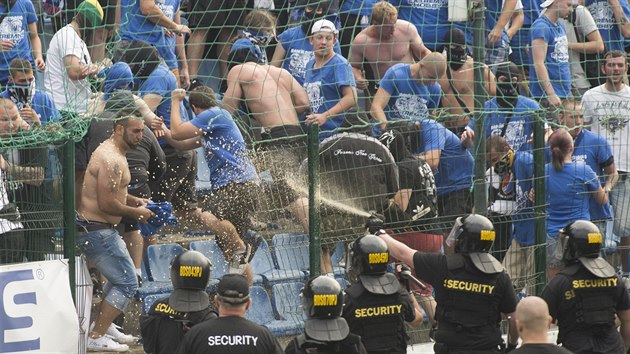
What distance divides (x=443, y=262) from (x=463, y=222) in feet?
0.99

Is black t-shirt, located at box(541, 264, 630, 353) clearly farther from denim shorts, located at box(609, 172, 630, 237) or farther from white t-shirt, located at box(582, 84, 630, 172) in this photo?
white t-shirt, located at box(582, 84, 630, 172)

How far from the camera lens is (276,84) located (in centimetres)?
1181

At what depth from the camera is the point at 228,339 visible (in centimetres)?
746

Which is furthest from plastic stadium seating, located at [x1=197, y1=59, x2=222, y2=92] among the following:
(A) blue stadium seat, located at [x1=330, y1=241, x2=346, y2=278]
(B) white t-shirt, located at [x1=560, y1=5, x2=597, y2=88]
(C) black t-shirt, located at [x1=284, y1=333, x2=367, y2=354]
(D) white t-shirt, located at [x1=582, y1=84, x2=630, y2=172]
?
(C) black t-shirt, located at [x1=284, y1=333, x2=367, y2=354]

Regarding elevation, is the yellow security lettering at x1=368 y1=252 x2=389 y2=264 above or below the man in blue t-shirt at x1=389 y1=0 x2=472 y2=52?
below

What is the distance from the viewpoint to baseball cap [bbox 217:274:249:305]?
25.0 feet

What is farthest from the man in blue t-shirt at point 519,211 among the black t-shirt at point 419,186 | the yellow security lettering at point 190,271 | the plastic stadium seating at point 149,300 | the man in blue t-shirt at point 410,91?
the yellow security lettering at point 190,271

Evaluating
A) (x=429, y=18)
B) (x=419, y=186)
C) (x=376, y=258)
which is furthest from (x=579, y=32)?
(x=376, y=258)

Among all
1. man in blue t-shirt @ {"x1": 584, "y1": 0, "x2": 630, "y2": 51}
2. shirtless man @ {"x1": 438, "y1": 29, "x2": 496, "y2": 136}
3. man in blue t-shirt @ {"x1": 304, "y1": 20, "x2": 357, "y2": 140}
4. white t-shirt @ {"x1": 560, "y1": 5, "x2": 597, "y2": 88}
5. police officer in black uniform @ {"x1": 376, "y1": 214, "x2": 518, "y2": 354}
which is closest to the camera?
police officer in black uniform @ {"x1": 376, "y1": 214, "x2": 518, "y2": 354}

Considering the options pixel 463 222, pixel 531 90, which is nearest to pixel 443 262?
pixel 463 222

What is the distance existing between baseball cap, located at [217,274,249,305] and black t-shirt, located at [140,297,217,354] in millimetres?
507

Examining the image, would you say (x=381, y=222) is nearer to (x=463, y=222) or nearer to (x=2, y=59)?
(x=463, y=222)

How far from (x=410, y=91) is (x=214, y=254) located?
7.26ft

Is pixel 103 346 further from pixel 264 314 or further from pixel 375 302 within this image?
pixel 375 302
